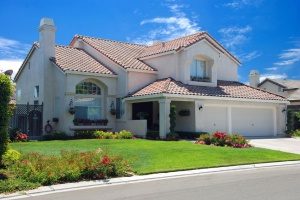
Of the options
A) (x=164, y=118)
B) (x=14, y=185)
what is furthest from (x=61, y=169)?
(x=164, y=118)

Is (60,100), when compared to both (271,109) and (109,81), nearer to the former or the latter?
(109,81)

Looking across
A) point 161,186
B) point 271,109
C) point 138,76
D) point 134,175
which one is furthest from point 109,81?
point 161,186

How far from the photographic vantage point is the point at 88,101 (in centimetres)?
2834

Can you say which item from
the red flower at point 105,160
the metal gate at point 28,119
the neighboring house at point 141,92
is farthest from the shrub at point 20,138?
the red flower at point 105,160

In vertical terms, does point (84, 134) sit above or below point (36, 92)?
below

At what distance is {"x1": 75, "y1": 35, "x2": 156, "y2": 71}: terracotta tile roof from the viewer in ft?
98.1

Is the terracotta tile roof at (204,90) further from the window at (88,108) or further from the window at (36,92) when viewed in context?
the window at (36,92)

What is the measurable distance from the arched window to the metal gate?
288 centimetres

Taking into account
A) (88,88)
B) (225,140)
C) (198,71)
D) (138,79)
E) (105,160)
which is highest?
(198,71)

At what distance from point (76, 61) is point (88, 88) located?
2.38 m

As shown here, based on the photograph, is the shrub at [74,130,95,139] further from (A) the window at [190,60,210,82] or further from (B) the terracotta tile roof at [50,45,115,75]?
(A) the window at [190,60,210,82]

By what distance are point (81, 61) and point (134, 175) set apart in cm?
1852

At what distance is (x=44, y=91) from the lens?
28078 mm

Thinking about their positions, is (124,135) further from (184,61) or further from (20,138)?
(184,61)
